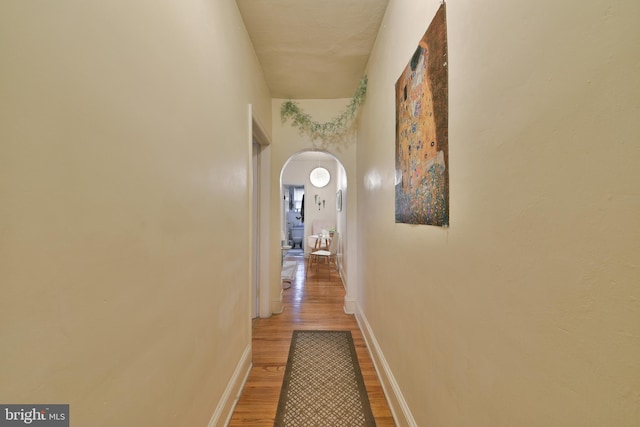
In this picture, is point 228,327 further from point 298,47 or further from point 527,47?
point 298,47

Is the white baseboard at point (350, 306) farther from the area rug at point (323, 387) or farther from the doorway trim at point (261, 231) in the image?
the doorway trim at point (261, 231)

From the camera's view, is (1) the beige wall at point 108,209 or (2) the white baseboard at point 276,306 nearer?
(1) the beige wall at point 108,209

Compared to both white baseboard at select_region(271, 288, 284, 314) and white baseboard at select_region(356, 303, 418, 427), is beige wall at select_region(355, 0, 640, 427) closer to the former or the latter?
white baseboard at select_region(356, 303, 418, 427)

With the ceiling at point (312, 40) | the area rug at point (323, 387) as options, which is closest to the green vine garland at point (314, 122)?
the ceiling at point (312, 40)

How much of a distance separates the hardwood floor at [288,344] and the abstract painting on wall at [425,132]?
1.31 meters

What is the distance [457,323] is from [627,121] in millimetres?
704

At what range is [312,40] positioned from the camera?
2084 millimetres

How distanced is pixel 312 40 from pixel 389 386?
2.63m

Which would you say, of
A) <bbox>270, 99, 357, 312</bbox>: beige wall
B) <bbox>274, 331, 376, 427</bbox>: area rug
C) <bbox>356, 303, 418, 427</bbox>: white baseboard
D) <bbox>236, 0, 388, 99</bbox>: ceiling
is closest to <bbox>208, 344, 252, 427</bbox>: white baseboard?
<bbox>274, 331, 376, 427</bbox>: area rug

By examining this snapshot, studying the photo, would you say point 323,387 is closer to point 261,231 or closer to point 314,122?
point 261,231

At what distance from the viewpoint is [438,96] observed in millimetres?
1001

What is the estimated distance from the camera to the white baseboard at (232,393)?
1.36 metres

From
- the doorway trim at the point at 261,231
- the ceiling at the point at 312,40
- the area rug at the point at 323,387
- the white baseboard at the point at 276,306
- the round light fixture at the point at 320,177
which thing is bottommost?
the area rug at the point at 323,387

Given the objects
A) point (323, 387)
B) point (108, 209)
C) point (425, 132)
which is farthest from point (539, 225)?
point (323, 387)
